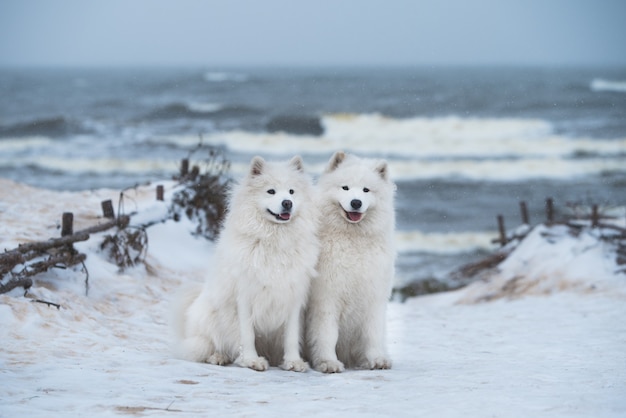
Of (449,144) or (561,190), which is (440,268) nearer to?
(561,190)

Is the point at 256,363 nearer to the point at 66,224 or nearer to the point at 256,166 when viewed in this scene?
the point at 256,166

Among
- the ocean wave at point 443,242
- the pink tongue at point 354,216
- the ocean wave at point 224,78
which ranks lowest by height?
the ocean wave at point 443,242

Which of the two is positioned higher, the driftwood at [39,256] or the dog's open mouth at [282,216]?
the dog's open mouth at [282,216]

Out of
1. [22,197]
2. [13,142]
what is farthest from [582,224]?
[13,142]

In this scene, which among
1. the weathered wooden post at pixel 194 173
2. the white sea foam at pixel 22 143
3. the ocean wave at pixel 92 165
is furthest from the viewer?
the white sea foam at pixel 22 143

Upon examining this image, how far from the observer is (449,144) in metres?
33.7

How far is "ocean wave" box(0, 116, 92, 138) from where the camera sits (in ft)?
115

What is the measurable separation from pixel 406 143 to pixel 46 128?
57.1 ft

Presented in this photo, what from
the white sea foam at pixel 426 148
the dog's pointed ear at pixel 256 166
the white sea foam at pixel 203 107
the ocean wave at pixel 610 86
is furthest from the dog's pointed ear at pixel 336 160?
the ocean wave at pixel 610 86

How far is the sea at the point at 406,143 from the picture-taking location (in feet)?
60.7

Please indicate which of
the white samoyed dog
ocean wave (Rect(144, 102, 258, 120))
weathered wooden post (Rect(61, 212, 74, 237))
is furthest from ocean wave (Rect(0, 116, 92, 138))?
the white samoyed dog

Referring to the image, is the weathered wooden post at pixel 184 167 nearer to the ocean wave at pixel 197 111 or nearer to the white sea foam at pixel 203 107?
the ocean wave at pixel 197 111

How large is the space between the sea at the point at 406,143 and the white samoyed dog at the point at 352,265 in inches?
229

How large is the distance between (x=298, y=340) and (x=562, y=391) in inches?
77.6
